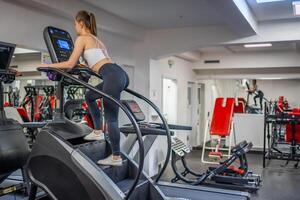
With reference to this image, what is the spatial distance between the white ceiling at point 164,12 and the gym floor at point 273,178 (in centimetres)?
312

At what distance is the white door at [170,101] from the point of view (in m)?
9.52

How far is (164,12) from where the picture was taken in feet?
18.9

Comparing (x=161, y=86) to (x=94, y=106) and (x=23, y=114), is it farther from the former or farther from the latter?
(x=94, y=106)

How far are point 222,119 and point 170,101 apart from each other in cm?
190

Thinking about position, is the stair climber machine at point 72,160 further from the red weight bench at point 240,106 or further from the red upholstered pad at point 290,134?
the red weight bench at point 240,106

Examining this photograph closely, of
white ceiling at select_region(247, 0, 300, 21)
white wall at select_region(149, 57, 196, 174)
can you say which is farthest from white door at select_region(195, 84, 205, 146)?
white ceiling at select_region(247, 0, 300, 21)

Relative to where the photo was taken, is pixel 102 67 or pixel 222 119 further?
pixel 222 119

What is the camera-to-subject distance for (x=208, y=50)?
32.7ft

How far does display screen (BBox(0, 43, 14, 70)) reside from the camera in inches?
136

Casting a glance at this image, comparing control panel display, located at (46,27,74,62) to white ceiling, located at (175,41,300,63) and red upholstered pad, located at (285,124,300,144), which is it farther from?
red upholstered pad, located at (285,124,300,144)

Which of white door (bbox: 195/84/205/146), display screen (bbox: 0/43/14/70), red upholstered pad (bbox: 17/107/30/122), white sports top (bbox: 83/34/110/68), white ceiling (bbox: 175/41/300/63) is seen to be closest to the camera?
white sports top (bbox: 83/34/110/68)

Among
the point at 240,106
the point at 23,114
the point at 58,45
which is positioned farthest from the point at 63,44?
the point at 240,106

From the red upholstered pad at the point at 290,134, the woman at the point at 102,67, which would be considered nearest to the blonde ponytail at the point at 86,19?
the woman at the point at 102,67

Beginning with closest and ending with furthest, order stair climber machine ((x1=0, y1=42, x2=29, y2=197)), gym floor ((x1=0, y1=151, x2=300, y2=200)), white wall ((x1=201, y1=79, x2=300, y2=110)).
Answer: stair climber machine ((x1=0, y1=42, x2=29, y2=197)) < gym floor ((x1=0, y1=151, x2=300, y2=200)) < white wall ((x1=201, y1=79, x2=300, y2=110))
